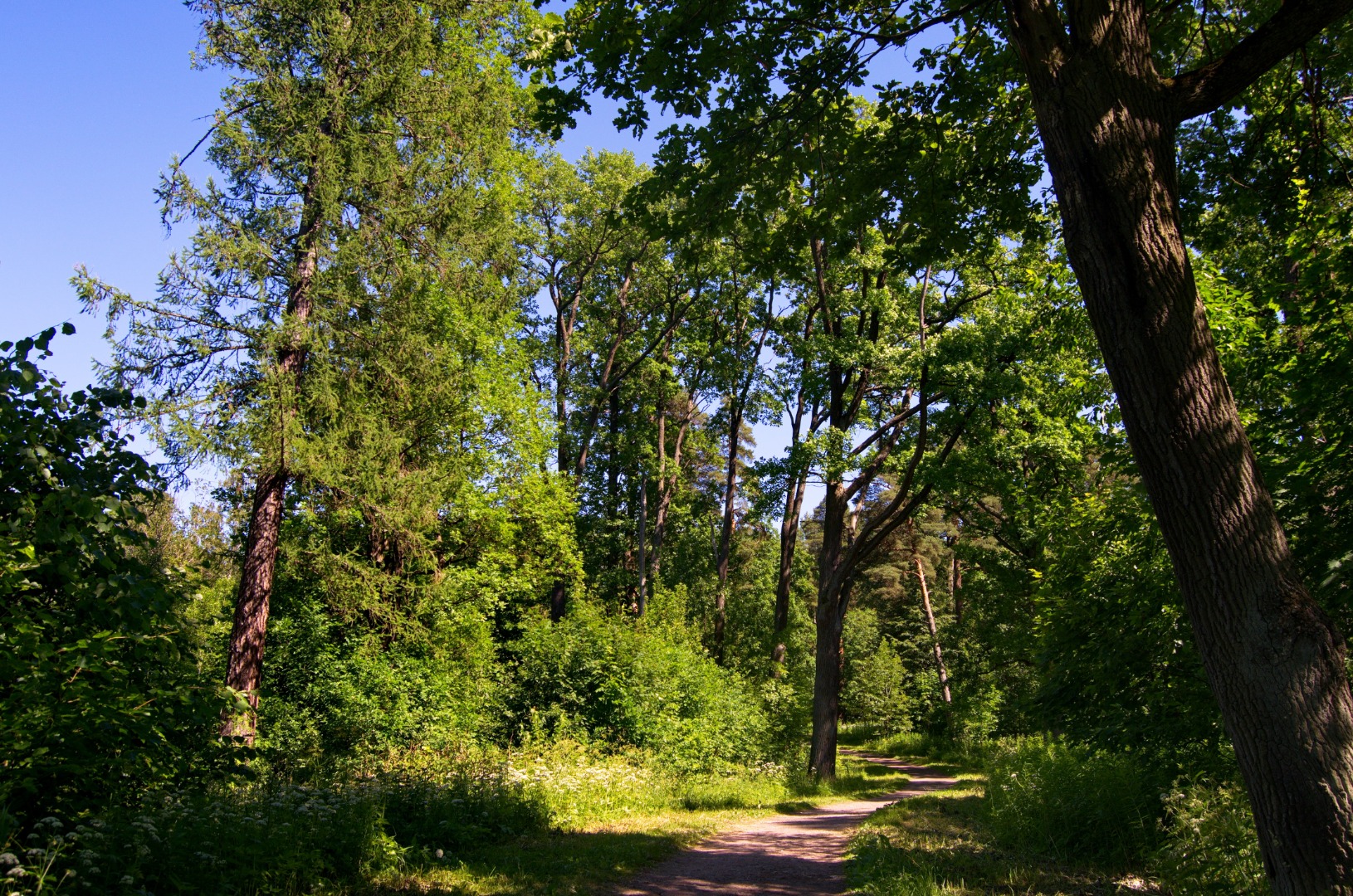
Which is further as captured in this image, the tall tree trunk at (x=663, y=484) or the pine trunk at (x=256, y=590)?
the tall tree trunk at (x=663, y=484)

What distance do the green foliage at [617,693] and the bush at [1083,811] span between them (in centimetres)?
756

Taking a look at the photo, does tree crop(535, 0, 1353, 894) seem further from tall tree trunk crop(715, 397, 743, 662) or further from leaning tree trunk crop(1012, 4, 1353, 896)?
tall tree trunk crop(715, 397, 743, 662)

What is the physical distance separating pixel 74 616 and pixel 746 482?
1944 centimetres

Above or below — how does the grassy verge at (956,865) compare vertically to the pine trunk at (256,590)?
below

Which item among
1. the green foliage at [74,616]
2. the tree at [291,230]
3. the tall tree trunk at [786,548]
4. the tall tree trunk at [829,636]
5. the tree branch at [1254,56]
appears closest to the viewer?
the tree branch at [1254,56]

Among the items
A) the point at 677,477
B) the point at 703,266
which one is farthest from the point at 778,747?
the point at 703,266

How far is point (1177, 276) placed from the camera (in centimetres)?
384

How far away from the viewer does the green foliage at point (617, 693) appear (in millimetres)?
15586

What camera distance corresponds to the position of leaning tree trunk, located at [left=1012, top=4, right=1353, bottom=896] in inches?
133

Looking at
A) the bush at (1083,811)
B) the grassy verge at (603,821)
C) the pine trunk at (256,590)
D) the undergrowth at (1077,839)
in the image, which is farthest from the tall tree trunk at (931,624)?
the pine trunk at (256,590)

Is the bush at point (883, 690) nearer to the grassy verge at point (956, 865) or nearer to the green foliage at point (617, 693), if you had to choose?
the green foliage at point (617, 693)

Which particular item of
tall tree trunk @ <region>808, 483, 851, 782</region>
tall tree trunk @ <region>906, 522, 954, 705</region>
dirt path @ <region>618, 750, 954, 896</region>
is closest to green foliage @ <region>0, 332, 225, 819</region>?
dirt path @ <region>618, 750, 954, 896</region>

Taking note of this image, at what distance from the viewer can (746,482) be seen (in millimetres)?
23266

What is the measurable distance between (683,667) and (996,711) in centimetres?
1676
